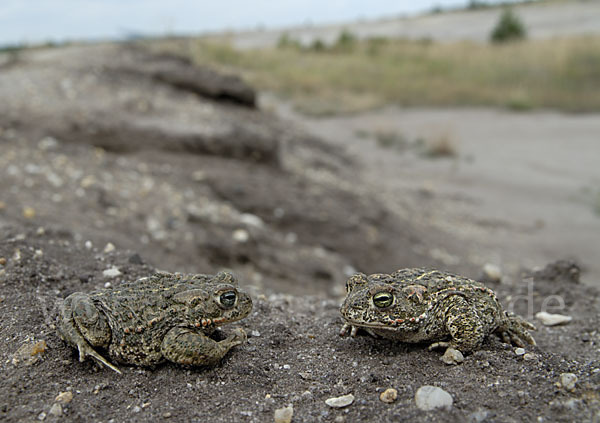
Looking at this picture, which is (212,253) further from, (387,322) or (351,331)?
(387,322)

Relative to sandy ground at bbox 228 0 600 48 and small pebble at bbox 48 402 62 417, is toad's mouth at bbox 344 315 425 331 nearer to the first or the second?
small pebble at bbox 48 402 62 417

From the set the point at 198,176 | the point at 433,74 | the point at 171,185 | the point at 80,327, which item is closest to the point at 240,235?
the point at 171,185

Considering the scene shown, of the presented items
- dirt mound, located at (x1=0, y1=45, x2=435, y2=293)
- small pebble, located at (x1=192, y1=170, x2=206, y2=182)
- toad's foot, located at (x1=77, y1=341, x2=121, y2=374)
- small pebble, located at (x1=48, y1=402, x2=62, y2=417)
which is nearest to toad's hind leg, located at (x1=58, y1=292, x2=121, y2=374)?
toad's foot, located at (x1=77, y1=341, x2=121, y2=374)

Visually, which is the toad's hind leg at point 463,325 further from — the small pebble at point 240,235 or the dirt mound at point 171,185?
the small pebble at point 240,235

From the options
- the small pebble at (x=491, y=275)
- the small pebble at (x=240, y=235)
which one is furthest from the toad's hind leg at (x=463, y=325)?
the small pebble at (x=240, y=235)

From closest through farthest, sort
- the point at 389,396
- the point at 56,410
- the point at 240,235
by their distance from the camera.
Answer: the point at 56,410
the point at 389,396
the point at 240,235

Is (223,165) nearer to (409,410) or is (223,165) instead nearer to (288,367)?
(288,367)
